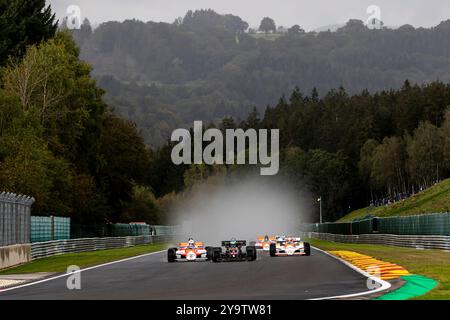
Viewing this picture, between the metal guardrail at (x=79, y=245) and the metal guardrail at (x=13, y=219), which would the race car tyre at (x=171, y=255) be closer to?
the metal guardrail at (x=13, y=219)

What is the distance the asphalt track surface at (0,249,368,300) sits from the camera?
17969 mm

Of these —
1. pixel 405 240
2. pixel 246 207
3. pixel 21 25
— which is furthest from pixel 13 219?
pixel 246 207

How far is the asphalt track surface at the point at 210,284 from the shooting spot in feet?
59.0

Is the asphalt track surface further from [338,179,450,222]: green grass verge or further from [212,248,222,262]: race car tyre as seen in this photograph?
[338,179,450,222]: green grass verge

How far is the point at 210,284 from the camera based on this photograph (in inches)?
838

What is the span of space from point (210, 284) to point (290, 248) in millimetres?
17889

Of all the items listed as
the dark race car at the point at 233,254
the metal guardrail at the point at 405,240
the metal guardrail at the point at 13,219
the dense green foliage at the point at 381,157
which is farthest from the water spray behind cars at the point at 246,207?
the dark race car at the point at 233,254

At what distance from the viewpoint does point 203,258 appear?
38.3m

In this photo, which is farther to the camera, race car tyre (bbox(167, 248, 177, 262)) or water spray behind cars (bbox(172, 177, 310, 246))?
water spray behind cars (bbox(172, 177, 310, 246))

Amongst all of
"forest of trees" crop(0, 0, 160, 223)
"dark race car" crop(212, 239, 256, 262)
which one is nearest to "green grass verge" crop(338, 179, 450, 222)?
"forest of trees" crop(0, 0, 160, 223)

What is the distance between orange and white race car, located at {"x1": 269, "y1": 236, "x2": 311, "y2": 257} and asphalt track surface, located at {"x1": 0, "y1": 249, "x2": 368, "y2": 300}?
9253 mm

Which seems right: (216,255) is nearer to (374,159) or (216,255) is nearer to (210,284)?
(210,284)

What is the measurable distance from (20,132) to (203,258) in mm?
24505

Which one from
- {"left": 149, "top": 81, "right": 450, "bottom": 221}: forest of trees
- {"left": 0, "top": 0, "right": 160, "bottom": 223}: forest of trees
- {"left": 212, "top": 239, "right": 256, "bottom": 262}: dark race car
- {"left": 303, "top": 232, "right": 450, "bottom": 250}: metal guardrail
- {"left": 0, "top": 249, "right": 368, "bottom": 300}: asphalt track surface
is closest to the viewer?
{"left": 0, "top": 249, "right": 368, "bottom": 300}: asphalt track surface
